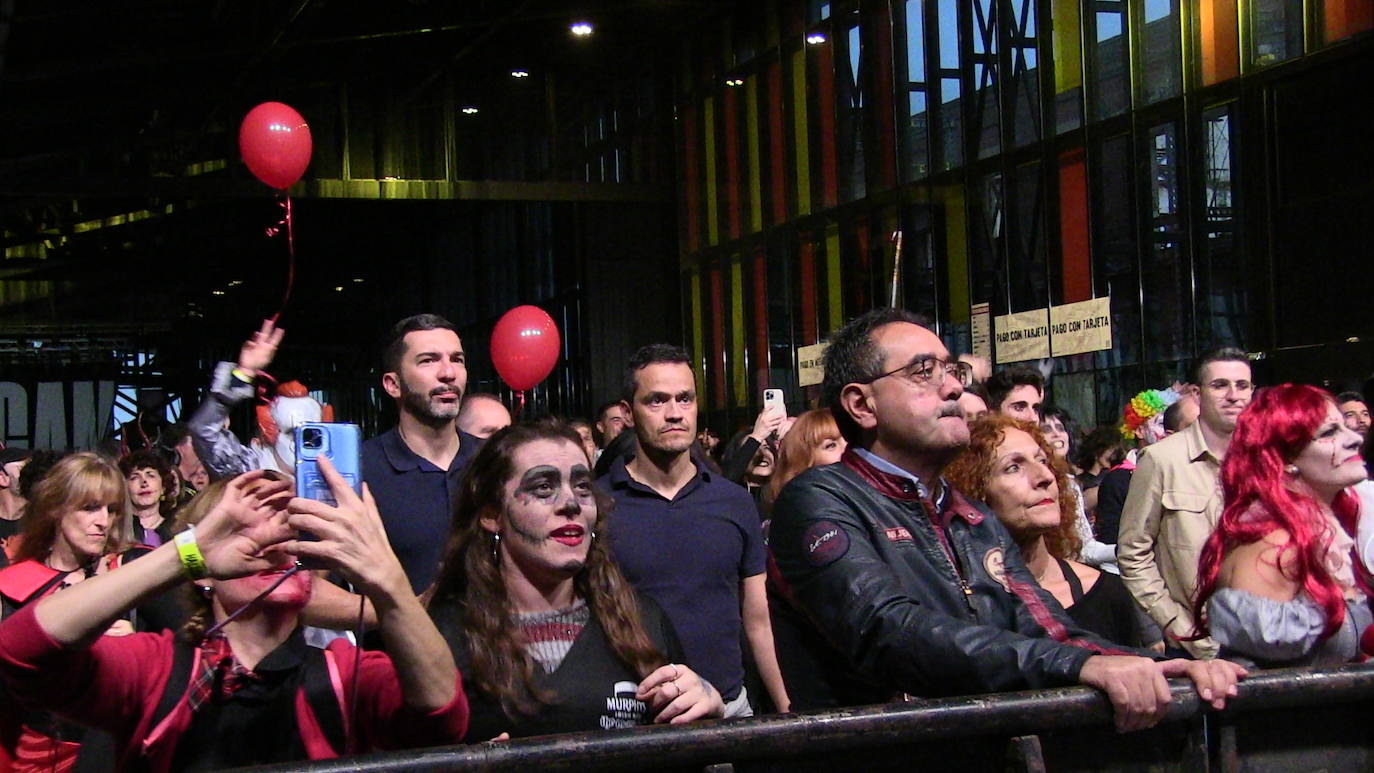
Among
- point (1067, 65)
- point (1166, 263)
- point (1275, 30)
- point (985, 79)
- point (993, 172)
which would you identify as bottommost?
point (1166, 263)

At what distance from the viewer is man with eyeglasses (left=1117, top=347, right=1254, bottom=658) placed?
545cm

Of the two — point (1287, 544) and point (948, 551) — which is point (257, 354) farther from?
point (1287, 544)

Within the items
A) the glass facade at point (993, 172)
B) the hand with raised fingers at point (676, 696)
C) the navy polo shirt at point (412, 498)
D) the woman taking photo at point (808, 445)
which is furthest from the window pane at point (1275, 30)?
the hand with raised fingers at point (676, 696)

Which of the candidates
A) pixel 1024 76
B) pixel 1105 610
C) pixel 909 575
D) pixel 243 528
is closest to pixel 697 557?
pixel 1105 610

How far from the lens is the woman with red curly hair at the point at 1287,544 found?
3.38 metres

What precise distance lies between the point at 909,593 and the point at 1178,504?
9.44 feet

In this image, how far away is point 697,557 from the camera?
4.85m

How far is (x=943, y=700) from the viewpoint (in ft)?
8.38

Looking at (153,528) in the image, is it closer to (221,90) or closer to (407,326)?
(407,326)

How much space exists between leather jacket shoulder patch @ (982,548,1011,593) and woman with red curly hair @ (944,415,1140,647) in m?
1.16

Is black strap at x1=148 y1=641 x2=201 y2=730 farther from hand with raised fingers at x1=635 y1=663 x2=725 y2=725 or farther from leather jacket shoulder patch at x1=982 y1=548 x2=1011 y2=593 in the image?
leather jacket shoulder patch at x1=982 y1=548 x2=1011 y2=593

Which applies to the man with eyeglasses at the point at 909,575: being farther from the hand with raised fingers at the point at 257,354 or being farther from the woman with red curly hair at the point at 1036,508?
the hand with raised fingers at the point at 257,354

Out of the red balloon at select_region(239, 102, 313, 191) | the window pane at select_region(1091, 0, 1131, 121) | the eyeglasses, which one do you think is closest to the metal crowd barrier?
the eyeglasses

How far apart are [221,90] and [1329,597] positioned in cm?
2210
